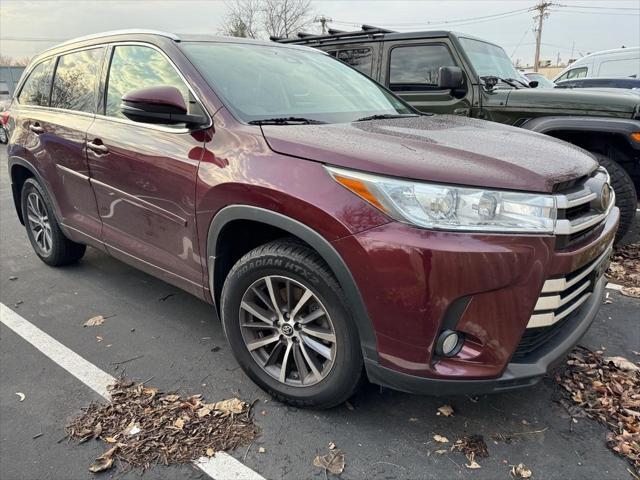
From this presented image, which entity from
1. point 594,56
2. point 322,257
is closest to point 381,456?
point 322,257

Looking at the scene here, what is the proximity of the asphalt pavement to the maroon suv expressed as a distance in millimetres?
232

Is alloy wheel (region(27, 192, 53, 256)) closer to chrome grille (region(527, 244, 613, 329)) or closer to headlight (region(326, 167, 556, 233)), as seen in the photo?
headlight (region(326, 167, 556, 233))

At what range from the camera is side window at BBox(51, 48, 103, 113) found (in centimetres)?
335

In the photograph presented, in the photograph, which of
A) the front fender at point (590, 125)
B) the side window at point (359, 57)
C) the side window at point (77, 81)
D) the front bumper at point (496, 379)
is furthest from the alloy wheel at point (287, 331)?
the side window at point (359, 57)

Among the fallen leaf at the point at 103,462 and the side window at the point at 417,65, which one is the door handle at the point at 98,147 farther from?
the side window at the point at 417,65

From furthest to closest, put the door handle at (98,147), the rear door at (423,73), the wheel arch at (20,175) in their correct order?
the rear door at (423,73) < the wheel arch at (20,175) < the door handle at (98,147)

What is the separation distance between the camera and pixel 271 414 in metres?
2.41

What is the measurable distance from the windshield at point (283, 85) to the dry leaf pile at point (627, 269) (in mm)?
2227

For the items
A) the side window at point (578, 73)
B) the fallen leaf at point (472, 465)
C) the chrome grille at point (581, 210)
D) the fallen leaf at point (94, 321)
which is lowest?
the fallen leaf at point (472, 465)

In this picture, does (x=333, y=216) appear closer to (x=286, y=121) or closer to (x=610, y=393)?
(x=286, y=121)

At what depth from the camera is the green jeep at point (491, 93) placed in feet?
13.5

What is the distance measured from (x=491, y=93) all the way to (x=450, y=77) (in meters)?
0.51

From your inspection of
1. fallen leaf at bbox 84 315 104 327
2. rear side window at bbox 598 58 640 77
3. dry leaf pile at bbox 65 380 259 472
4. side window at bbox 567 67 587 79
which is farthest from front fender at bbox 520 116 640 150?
side window at bbox 567 67 587 79

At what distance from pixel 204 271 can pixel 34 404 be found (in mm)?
1122
